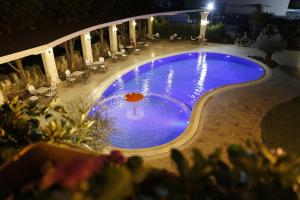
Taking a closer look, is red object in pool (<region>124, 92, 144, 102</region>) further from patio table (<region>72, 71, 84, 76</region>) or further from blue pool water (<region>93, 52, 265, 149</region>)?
patio table (<region>72, 71, 84, 76</region>)

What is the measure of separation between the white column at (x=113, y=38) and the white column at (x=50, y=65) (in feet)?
23.3

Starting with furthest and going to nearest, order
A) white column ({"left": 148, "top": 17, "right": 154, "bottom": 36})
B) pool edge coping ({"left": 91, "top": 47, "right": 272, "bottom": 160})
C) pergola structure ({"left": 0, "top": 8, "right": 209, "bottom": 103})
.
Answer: white column ({"left": 148, "top": 17, "right": 154, "bottom": 36})
pergola structure ({"left": 0, "top": 8, "right": 209, "bottom": 103})
pool edge coping ({"left": 91, "top": 47, "right": 272, "bottom": 160})

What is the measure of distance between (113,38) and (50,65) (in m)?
7.63

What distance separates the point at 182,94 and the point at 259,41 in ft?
27.4

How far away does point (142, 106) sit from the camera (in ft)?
41.3

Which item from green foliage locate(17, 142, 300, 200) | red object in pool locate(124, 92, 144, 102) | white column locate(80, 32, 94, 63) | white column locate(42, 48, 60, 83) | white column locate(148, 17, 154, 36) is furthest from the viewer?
white column locate(148, 17, 154, 36)

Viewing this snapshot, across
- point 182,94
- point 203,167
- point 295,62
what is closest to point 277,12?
point 295,62

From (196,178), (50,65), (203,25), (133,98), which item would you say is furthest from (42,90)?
(203,25)

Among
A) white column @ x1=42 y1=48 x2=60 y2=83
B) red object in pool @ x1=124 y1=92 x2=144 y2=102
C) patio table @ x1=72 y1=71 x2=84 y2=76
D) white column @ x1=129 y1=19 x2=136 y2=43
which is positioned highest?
white column @ x1=129 y1=19 x2=136 y2=43

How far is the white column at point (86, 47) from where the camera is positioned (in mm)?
16328

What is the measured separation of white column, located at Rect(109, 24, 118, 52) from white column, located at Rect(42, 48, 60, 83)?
711 cm

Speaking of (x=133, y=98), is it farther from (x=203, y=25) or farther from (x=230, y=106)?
(x=203, y=25)

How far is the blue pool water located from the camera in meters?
10.6

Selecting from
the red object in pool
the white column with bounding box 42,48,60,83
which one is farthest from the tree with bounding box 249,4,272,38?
the white column with bounding box 42,48,60,83
